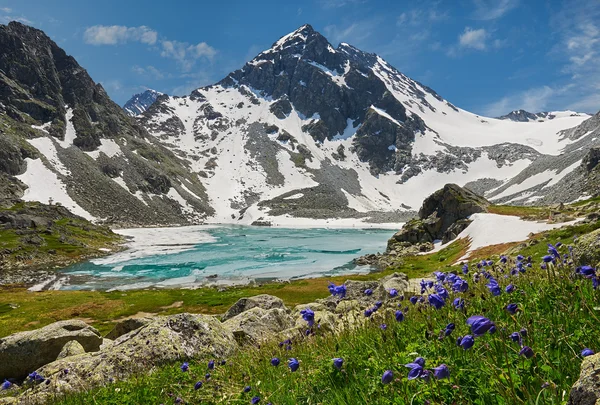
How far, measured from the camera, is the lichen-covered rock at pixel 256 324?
13.6 m

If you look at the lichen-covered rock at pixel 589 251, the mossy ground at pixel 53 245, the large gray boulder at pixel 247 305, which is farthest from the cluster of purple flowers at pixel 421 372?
the mossy ground at pixel 53 245

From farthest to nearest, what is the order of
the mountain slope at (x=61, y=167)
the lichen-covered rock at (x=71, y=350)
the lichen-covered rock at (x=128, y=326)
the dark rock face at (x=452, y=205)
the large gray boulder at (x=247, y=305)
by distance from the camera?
the mountain slope at (x=61, y=167) < the dark rock face at (x=452, y=205) < the large gray boulder at (x=247, y=305) < the lichen-covered rock at (x=128, y=326) < the lichen-covered rock at (x=71, y=350)

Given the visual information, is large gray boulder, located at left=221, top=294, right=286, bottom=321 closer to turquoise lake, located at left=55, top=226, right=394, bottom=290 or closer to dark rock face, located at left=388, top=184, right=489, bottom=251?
turquoise lake, located at left=55, top=226, right=394, bottom=290

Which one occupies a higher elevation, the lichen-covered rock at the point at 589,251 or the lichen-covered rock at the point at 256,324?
the lichen-covered rock at the point at 589,251

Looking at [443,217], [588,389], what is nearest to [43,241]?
[443,217]

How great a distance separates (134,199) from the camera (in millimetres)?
174125

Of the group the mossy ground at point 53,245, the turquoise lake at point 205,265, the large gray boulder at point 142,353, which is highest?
the mossy ground at point 53,245

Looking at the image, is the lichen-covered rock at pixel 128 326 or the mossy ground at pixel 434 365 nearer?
the mossy ground at pixel 434 365

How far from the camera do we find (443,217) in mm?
75375

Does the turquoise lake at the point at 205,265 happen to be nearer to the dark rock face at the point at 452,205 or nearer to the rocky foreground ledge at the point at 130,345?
the dark rock face at the point at 452,205

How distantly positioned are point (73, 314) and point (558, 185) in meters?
180

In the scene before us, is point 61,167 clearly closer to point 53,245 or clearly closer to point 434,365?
point 53,245

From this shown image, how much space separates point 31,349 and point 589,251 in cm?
2053

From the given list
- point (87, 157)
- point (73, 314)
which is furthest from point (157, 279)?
point (87, 157)
